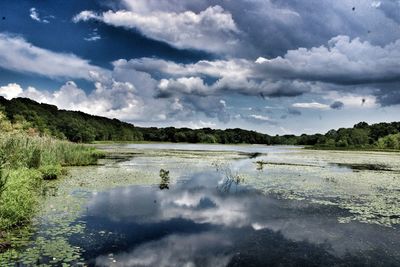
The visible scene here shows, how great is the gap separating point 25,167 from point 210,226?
1407cm

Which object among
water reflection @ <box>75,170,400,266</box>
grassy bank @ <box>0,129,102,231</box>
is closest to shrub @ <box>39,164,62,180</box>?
grassy bank @ <box>0,129,102,231</box>

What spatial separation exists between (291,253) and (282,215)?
Result: 4765 mm

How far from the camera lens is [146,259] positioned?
994 centimetres

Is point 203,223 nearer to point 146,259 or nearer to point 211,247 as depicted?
point 211,247

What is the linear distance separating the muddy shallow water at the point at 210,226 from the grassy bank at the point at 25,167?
0.66 metres

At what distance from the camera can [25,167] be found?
22672 mm

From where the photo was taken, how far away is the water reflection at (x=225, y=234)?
10.1m

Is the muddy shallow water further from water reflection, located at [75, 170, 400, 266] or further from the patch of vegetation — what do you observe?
the patch of vegetation

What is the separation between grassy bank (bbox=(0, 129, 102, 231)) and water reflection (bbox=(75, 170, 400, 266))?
2380mm

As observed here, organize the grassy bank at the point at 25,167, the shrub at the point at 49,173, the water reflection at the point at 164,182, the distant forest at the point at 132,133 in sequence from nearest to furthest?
the grassy bank at the point at 25,167, the water reflection at the point at 164,182, the shrub at the point at 49,173, the distant forest at the point at 132,133

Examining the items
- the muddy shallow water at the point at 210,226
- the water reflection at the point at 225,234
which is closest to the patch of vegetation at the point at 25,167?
the muddy shallow water at the point at 210,226

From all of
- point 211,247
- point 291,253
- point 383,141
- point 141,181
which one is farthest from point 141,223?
point 383,141

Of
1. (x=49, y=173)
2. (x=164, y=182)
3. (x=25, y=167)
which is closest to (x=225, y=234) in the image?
(x=164, y=182)

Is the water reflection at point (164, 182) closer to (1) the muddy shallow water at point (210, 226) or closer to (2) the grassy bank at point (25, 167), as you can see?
(1) the muddy shallow water at point (210, 226)
